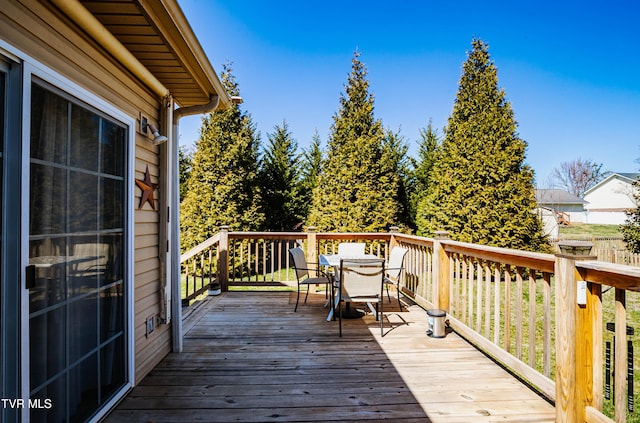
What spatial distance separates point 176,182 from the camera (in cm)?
334

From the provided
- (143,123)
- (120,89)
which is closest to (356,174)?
(143,123)

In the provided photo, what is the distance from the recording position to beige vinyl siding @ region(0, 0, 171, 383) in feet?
5.15

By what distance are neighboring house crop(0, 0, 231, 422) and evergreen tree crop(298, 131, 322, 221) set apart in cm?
798

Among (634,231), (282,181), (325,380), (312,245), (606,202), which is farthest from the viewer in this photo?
(606,202)

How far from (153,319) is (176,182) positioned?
4.24 ft

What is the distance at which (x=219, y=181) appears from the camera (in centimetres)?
845

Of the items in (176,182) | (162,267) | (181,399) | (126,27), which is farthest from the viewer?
(176,182)

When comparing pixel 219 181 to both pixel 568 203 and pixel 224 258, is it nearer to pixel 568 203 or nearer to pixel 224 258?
pixel 224 258

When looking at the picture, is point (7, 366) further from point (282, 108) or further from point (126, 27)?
point (282, 108)

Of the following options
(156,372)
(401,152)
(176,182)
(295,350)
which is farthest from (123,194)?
(401,152)

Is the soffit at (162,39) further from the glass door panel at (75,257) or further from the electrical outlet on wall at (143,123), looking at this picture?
the glass door panel at (75,257)

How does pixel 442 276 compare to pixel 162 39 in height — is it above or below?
below

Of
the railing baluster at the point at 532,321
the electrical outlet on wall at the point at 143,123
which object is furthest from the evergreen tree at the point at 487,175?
the electrical outlet on wall at the point at 143,123

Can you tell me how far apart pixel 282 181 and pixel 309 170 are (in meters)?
1.20
